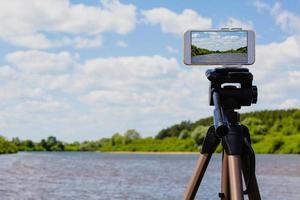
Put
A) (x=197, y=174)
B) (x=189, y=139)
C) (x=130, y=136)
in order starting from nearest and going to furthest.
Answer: (x=197, y=174), (x=189, y=139), (x=130, y=136)

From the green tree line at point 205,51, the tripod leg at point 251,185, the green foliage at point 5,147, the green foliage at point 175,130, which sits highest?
the green foliage at point 175,130

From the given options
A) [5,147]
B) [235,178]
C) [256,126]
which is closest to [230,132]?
[235,178]

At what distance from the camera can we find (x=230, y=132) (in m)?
2.67

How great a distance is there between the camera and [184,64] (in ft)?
9.31

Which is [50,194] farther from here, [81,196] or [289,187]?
[289,187]

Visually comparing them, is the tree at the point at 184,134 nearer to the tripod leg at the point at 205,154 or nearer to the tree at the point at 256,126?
the tree at the point at 256,126

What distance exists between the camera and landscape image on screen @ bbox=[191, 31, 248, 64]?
9.23ft

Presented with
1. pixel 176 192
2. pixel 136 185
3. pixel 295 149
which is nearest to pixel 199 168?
pixel 176 192

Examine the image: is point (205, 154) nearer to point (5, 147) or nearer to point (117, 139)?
point (5, 147)

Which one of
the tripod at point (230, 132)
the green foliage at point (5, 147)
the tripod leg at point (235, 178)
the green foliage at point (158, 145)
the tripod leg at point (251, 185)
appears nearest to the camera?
the tripod leg at point (235, 178)

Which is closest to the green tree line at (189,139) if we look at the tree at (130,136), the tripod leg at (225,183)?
the tree at (130,136)

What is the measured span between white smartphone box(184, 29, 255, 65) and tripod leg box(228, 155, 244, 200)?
0.45m

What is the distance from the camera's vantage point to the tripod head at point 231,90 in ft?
9.16

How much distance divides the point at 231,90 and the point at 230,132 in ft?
0.82
